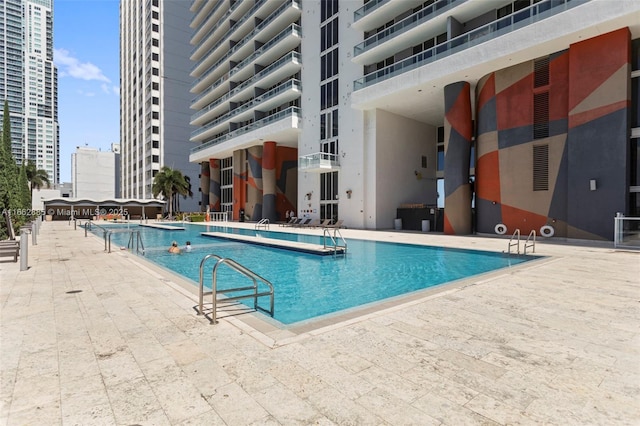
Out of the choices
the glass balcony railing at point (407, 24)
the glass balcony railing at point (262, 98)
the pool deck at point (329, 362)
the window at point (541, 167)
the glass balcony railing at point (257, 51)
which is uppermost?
the glass balcony railing at point (257, 51)

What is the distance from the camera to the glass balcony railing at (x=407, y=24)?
20406 millimetres

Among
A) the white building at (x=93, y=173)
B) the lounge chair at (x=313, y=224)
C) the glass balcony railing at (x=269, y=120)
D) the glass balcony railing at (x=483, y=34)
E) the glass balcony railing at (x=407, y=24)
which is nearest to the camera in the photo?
the glass balcony railing at (x=483, y=34)

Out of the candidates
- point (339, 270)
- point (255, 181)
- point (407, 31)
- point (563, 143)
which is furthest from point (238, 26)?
point (339, 270)

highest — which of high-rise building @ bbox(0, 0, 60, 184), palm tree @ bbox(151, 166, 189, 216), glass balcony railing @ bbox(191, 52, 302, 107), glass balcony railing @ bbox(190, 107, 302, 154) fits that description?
high-rise building @ bbox(0, 0, 60, 184)

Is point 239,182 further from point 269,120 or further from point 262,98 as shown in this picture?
point 262,98

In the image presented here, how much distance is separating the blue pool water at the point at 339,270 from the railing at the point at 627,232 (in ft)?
17.7

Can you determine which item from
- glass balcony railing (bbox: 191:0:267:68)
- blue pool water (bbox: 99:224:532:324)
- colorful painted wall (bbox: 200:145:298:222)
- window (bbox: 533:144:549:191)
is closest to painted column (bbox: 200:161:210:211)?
colorful painted wall (bbox: 200:145:298:222)

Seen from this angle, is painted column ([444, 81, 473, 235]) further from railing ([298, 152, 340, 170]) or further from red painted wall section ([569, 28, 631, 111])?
railing ([298, 152, 340, 170])

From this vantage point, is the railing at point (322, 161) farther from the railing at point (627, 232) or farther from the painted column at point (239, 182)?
the railing at point (627, 232)

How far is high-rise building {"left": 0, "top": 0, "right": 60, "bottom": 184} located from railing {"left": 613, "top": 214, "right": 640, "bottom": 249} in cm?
14921

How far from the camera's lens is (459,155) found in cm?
2000

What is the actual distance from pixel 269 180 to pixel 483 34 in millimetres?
23367

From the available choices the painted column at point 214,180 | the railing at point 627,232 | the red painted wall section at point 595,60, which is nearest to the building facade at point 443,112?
the red painted wall section at point 595,60

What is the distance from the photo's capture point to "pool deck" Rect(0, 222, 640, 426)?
2.43 meters
